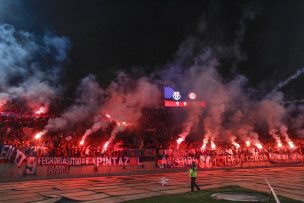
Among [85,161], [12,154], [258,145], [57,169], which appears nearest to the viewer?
[12,154]

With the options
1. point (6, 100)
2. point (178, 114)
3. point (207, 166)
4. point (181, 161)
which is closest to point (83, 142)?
point (6, 100)

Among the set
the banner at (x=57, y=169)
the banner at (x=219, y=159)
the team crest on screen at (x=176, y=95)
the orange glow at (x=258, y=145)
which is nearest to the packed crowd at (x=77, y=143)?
the orange glow at (x=258, y=145)

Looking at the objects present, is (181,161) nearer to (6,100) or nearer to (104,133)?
(104,133)

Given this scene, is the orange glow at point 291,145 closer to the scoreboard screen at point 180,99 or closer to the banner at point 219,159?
the banner at point 219,159

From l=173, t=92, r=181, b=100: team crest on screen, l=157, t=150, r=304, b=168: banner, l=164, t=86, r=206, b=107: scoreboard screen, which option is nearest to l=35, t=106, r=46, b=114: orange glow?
l=157, t=150, r=304, b=168: banner

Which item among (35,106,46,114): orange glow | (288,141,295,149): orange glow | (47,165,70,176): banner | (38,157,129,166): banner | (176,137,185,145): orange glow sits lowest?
(47,165,70,176): banner

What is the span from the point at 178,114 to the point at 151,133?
18305 millimetres

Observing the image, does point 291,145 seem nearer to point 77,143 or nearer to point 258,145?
point 258,145

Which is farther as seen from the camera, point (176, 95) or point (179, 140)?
point (176, 95)

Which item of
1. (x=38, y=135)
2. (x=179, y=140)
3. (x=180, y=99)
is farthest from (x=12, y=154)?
(x=180, y=99)

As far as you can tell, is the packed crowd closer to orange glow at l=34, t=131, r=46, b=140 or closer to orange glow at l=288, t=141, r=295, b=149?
orange glow at l=34, t=131, r=46, b=140

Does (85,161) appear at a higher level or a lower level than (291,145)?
lower

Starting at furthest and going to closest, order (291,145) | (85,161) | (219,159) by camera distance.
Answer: (291,145)
(219,159)
(85,161)

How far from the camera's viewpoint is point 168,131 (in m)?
46.5
